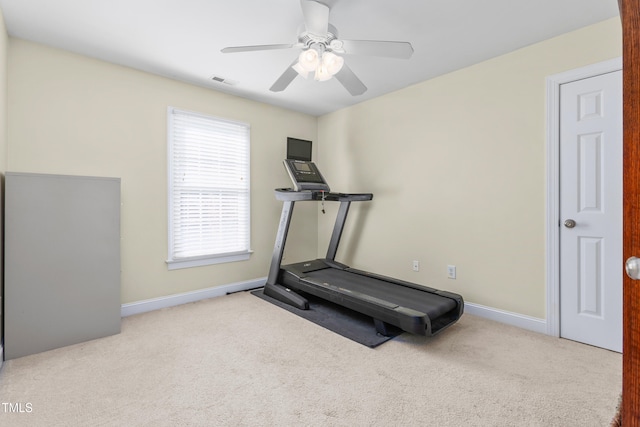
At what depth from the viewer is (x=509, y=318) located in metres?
2.62

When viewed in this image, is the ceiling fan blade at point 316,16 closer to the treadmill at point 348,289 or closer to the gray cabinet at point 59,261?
the treadmill at point 348,289

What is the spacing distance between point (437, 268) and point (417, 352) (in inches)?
46.4

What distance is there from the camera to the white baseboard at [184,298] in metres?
2.87

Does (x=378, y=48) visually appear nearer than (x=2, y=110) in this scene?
Yes

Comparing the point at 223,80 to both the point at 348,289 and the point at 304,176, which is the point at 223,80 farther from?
the point at 348,289

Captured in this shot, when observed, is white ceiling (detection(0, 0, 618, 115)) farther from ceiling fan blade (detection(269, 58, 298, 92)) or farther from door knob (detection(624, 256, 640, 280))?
door knob (detection(624, 256, 640, 280))

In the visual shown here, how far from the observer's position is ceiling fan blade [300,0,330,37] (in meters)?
1.70

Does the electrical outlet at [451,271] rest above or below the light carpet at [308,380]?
above

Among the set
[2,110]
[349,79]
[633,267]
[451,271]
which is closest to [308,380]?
[633,267]

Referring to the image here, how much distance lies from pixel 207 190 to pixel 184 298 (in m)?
1.20

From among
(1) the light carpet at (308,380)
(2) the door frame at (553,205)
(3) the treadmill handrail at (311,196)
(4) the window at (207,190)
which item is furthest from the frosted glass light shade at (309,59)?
(1) the light carpet at (308,380)

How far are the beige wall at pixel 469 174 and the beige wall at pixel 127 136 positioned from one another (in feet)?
4.87

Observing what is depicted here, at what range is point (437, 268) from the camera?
3.12m

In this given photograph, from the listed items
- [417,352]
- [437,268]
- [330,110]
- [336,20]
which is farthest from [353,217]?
[336,20]
